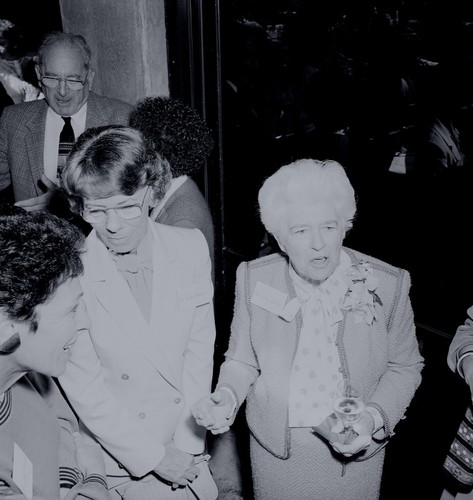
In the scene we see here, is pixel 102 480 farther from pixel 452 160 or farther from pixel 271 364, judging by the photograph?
pixel 452 160

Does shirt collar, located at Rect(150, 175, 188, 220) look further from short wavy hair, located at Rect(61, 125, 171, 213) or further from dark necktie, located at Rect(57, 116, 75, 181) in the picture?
dark necktie, located at Rect(57, 116, 75, 181)

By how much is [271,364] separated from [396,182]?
1.49m

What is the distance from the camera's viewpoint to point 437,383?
3010 millimetres

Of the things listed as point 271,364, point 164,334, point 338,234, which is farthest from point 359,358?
point 164,334

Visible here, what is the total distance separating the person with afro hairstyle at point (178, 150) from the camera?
243 cm

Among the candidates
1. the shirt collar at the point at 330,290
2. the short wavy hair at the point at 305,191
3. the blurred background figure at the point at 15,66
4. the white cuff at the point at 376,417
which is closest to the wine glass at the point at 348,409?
the white cuff at the point at 376,417

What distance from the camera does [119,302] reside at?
1885mm

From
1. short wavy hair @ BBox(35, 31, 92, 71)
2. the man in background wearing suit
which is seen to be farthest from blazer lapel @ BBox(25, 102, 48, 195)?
short wavy hair @ BBox(35, 31, 92, 71)

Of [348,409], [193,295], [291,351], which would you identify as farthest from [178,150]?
[348,409]

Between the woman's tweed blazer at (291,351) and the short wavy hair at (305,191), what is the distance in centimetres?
25

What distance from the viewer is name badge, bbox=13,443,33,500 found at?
4.51 ft

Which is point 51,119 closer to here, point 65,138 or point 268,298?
point 65,138

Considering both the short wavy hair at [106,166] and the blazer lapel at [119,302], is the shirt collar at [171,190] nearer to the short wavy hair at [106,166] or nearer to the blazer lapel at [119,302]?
the short wavy hair at [106,166]

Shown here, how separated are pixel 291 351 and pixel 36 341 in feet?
2.99
